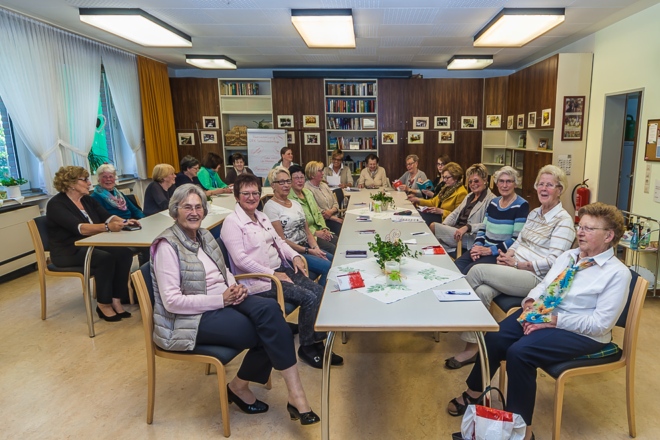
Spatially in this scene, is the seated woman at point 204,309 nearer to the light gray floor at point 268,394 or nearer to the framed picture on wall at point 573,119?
the light gray floor at point 268,394

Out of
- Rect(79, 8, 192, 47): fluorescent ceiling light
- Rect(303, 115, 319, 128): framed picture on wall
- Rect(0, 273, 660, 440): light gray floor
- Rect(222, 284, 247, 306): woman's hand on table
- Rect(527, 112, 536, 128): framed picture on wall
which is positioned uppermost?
Rect(79, 8, 192, 47): fluorescent ceiling light

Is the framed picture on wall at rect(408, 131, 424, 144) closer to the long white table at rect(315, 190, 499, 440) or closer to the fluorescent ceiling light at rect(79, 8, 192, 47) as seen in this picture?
the fluorescent ceiling light at rect(79, 8, 192, 47)

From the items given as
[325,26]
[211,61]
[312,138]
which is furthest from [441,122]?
[211,61]

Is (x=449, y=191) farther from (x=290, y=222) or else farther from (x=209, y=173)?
(x=209, y=173)

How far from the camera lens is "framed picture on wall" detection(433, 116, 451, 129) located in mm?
8547

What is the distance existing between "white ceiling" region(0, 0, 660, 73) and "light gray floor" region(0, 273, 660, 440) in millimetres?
3272

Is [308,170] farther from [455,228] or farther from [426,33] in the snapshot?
[426,33]

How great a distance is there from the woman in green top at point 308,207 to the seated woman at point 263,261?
43.3 inches

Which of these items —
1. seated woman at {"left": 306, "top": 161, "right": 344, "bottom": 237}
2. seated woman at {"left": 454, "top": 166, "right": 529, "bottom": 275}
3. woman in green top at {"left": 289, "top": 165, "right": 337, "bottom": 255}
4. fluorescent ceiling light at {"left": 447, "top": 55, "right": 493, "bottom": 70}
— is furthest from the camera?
fluorescent ceiling light at {"left": 447, "top": 55, "right": 493, "bottom": 70}

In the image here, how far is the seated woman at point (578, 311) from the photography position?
6.40 feet

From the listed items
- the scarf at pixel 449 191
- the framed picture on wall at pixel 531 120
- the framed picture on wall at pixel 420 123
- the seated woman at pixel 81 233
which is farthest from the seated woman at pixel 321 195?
the framed picture on wall at pixel 420 123

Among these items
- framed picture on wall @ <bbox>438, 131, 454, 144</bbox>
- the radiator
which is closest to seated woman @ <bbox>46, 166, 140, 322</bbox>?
the radiator

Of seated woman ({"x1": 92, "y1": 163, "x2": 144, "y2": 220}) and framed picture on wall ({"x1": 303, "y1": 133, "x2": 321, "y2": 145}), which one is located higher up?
framed picture on wall ({"x1": 303, "y1": 133, "x2": 321, "y2": 145})

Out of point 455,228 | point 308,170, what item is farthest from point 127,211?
point 455,228
